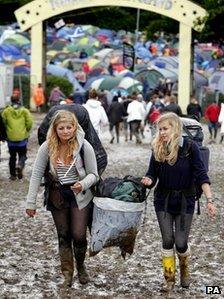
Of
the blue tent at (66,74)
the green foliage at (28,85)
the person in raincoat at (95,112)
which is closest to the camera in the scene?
the person in raincoat at (95,112)

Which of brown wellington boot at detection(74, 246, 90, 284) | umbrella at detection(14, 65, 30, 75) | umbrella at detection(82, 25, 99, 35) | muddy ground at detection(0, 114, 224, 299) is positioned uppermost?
umbrella at detection(82, 25, 99, 35)

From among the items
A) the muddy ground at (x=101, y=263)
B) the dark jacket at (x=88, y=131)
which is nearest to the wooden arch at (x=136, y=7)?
the muddy ground at (x=101, y=263)

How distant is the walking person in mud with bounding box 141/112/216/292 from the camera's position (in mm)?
6461

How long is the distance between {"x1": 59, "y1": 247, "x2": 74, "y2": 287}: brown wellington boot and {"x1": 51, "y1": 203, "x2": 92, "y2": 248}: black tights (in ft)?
0.27

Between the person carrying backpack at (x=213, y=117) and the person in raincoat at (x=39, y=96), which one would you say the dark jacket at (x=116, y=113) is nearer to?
the person carrying backpack at (x=213, y=117)

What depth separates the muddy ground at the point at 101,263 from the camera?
22.5 ft

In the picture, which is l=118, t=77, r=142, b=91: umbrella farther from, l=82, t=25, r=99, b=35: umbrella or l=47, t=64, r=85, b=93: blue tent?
l=82, t=25, r=99, b=35: umbrella

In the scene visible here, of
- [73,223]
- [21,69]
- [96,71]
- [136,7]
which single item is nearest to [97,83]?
[21,69]

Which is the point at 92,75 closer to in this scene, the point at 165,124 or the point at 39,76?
the point at 39,76

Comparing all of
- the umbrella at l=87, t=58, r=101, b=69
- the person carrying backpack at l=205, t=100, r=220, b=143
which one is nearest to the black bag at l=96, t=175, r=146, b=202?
the person carrying backpack at l=205, t=100, r=220, b=143

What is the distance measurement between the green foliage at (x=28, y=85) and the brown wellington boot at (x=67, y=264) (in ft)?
88.9

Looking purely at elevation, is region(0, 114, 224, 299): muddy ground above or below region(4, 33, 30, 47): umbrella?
below

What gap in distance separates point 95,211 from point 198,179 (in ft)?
3.05

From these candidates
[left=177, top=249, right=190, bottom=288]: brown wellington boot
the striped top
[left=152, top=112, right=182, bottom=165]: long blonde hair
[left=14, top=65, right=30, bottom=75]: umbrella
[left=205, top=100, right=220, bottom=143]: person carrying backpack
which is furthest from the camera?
[left=14, top=65, right=30, bottom=75]: umbrella
